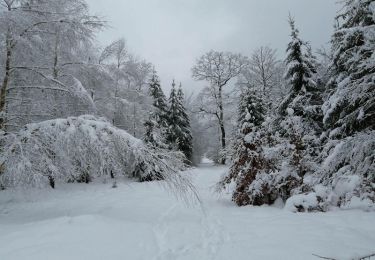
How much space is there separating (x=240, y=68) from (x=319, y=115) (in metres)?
20.5

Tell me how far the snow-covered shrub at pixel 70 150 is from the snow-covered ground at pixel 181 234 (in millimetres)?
1138

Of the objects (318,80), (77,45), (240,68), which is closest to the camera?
(77,45)

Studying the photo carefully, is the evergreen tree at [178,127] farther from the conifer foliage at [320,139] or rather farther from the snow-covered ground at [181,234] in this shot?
the snow-covered ground at [181,234]

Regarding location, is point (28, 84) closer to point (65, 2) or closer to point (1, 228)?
point (65, 2)

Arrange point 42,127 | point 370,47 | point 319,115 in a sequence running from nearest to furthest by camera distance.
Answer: point 370,47 → point 42,127 → point 319,115

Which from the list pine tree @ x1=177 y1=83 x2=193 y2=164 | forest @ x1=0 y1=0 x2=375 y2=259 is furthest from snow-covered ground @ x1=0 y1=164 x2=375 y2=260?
pine tree @ x1=177 y1=83 x2=193 y2=164

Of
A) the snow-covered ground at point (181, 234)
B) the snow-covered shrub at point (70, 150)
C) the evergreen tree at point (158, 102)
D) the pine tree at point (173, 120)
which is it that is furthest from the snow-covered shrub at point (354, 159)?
the pine tree at point (173, 120)

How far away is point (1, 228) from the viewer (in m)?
6.89

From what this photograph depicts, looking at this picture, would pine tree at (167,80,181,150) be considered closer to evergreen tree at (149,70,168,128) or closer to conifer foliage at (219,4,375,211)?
evergreen tree at (149,70,168,128)

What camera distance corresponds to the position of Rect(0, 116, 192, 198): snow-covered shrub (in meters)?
6.95

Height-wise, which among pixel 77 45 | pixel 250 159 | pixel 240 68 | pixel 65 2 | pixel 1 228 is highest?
pixel 240 68

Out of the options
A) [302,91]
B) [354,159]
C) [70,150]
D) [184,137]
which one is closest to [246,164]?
[302,91]

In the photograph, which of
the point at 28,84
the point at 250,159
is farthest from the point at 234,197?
the point at 28,84

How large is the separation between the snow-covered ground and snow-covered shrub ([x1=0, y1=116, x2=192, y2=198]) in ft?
3.73
